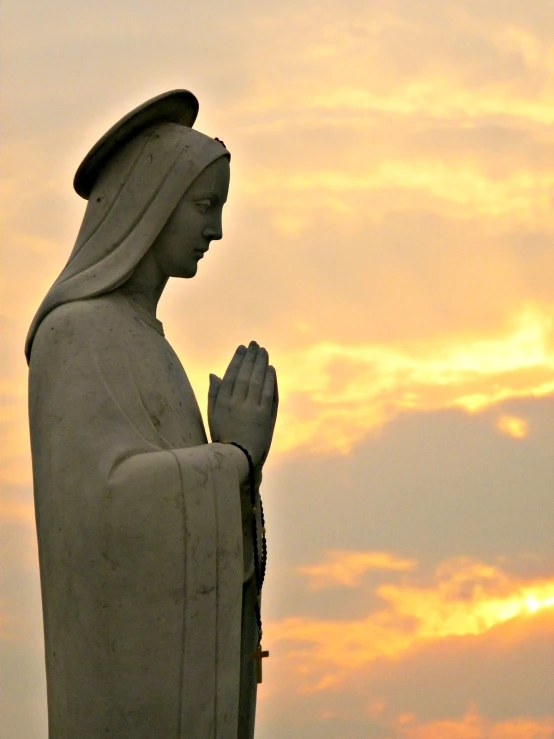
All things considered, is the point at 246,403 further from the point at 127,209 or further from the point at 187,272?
the point at 127,209

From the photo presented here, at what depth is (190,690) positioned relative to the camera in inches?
505

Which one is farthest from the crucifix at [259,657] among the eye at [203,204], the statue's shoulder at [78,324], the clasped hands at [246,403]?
the eye at [203,204]

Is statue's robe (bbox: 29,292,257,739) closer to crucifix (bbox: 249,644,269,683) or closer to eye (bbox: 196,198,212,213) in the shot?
crucifix (bbox: 249,644,269,683)

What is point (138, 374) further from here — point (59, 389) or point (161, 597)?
point (161, 597)

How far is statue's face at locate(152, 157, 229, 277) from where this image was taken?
45.0 feet

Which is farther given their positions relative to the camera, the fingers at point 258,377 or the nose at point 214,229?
the nose at point 214,229

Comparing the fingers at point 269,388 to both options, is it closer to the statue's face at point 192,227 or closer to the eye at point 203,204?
the statue's face at point 192,227

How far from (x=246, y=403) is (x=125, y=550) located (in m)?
1.36

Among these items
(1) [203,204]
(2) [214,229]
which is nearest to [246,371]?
(2) [214,229]

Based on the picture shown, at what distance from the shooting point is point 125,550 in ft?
41.9

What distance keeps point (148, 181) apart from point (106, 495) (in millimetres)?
2091

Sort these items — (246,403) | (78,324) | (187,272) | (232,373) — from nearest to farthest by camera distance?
(78,324)
(246,403)
(232,373)
(187,272)

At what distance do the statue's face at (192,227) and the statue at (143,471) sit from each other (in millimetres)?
12

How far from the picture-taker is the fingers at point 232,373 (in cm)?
1362
